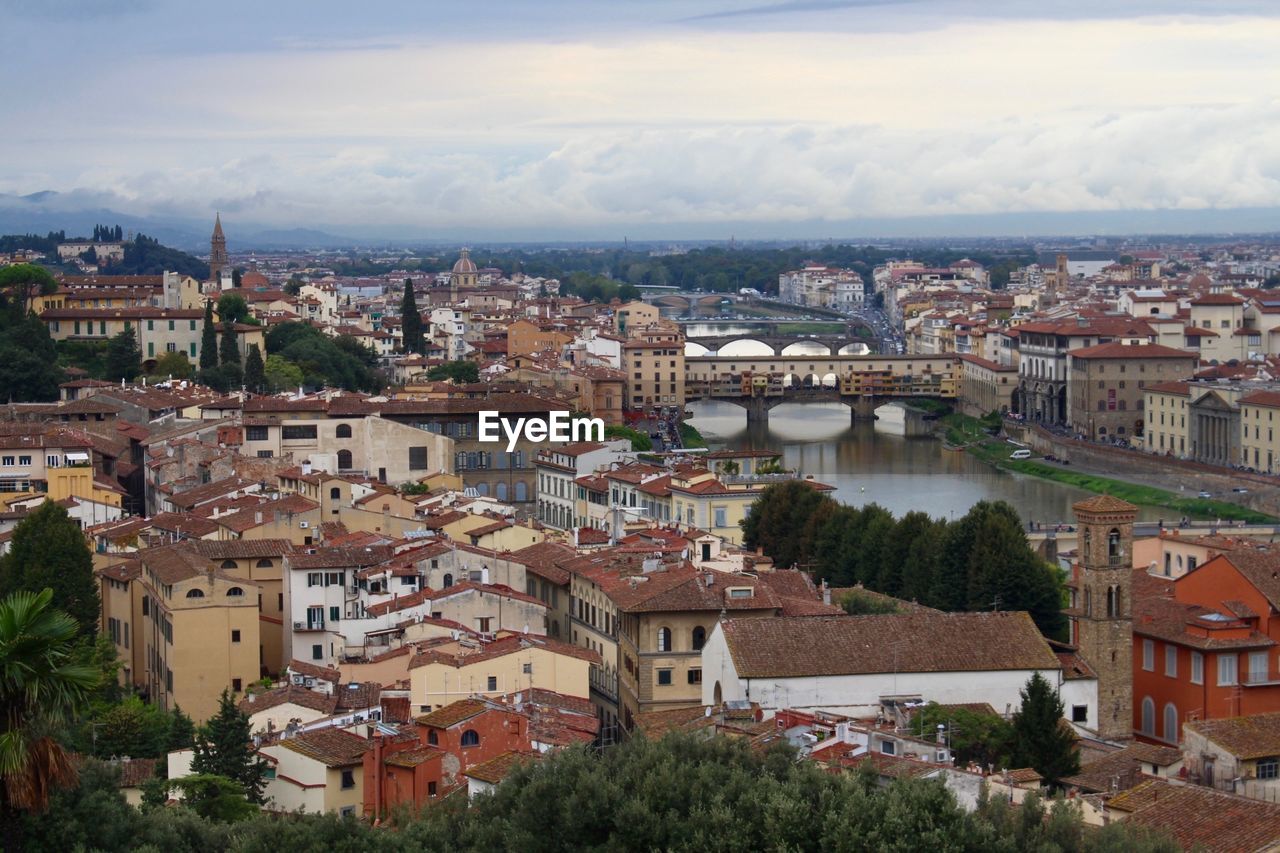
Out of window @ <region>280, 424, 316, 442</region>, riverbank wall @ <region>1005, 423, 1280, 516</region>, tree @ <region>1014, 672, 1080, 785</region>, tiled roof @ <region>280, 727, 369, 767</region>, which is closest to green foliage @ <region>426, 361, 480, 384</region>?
riverbank wall @ <region>1005, 423, 1280, 516</region>

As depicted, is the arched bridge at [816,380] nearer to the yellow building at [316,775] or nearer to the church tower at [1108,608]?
the church tower at [1108,608]

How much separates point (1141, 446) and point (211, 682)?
1116 inches

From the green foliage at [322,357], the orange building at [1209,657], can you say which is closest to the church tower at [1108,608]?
the orange building at [1209,657]

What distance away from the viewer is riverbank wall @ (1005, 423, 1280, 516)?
3212 centimetres

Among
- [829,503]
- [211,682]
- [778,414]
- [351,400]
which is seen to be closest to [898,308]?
[778,414]

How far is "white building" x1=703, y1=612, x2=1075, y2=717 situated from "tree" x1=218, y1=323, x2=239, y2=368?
70.9ft

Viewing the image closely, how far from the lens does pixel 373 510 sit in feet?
67.2

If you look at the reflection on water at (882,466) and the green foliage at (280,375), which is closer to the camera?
the reflection on water at (882,466)

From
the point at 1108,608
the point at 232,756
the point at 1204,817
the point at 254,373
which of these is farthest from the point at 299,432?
the point at 1204,817

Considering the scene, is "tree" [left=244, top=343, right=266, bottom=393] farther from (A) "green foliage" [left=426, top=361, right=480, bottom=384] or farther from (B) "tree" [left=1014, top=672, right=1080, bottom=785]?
(B) "tree" [left=1014, top=672, right=1080, bottom=785]

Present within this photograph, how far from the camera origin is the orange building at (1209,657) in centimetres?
1452

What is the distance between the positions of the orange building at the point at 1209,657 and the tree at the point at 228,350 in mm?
21040

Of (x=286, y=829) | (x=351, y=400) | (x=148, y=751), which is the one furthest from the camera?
(x=351, y=400)

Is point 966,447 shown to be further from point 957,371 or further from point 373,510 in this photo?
point 373,510
